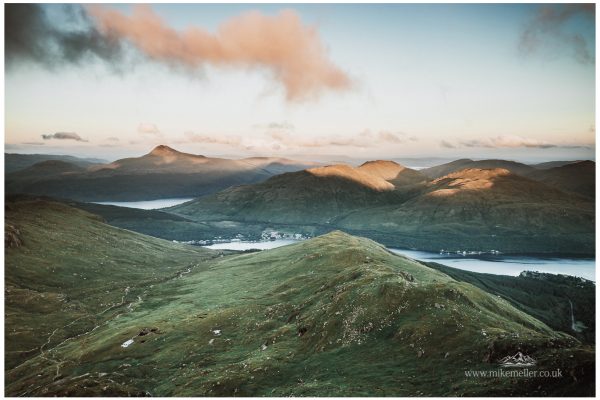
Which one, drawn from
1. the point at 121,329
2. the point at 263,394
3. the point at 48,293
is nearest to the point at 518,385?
the point at 263,394

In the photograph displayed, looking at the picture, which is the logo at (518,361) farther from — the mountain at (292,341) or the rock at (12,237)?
the rock at (12,237)

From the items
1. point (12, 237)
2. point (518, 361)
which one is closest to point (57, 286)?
point (12, 237)

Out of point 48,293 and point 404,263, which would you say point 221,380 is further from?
point 48,293

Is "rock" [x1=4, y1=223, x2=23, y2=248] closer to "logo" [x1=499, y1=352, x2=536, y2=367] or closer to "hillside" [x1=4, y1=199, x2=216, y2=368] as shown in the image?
"hillside" [x1=4, y1=199, x2=216, y2=368]

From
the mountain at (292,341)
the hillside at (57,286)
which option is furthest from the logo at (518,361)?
the hillside at (57,286)

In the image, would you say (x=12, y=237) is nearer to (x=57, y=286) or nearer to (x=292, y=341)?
(x=57, y=286)
